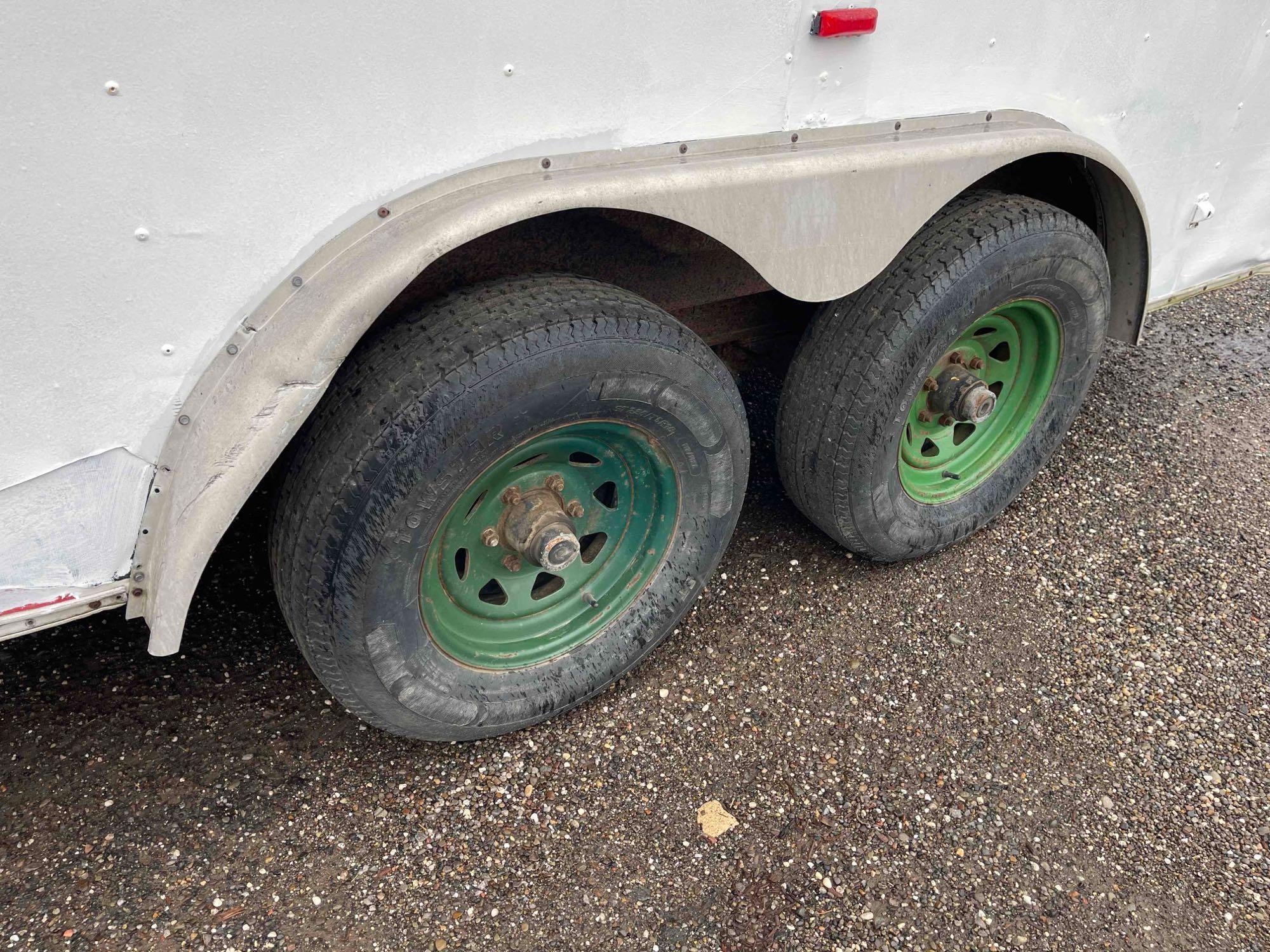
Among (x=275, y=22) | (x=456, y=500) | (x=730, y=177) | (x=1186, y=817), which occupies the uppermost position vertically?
(x=275, y=22)

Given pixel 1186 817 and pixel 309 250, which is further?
pixel 1186 817

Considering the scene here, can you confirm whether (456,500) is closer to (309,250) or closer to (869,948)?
(309,250)

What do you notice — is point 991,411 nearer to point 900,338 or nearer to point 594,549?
point 900,338

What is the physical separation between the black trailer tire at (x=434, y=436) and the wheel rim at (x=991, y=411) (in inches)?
32.8

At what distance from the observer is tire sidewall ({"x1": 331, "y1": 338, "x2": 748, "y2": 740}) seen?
166 cm

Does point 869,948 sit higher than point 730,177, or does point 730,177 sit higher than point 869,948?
point 730,177

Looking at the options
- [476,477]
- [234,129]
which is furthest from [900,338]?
[234,129]

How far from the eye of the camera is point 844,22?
1.74 metres

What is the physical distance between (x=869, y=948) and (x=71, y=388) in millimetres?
1783

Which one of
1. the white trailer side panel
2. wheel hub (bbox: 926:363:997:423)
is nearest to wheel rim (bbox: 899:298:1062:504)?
wheel hub (bbox: 926:363:997:423)

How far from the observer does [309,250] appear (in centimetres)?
147

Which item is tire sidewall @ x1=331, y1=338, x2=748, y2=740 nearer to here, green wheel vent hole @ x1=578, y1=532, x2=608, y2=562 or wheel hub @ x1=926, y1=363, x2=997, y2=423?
green wheel vent hole @ x1=578, y1=532, x2=608, y2=562

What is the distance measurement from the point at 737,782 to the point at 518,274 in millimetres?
1277

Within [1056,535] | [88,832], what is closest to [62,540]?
[88,832]
